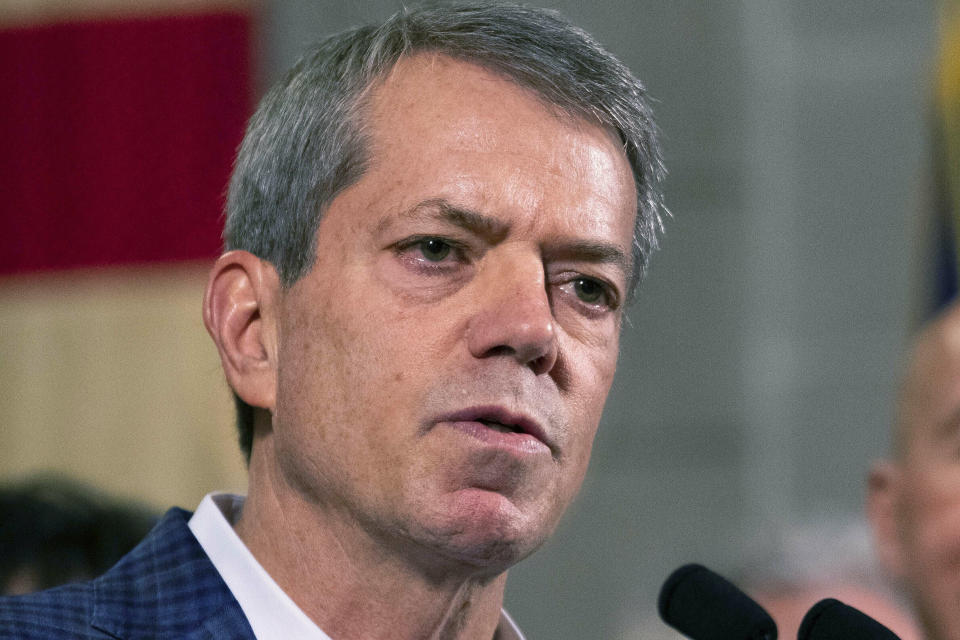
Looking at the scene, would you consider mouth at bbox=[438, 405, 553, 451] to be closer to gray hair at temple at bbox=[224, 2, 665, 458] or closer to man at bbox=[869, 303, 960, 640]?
gray hair at temple at bbox=[224, 2, 665, 458]

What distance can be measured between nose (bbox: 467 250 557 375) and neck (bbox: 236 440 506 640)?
13.3 inches

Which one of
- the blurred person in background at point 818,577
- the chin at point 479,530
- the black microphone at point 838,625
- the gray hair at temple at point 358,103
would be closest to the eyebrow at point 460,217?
the gray hair at temple at point 358,103

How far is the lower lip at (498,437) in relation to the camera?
1850mm

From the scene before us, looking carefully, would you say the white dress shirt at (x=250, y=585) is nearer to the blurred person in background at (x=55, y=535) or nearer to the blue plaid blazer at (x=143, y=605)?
the blue plaid blazer at (x=143, y=605)

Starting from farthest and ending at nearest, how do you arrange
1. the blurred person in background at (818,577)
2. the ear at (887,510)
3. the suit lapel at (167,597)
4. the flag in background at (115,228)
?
the flag in background at (115,228)
the blurred person in background at (818,577)
the ear at (887,510)
the suit lapel at (167,597)

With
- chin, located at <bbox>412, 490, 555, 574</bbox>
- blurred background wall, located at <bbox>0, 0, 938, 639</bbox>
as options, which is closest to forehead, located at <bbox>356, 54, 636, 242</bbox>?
chin, located at <bbox>412, 490, 555, 574</bbox>

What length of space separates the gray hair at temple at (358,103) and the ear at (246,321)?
4cm

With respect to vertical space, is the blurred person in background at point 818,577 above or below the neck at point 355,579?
below

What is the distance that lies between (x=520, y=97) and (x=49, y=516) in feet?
5.17

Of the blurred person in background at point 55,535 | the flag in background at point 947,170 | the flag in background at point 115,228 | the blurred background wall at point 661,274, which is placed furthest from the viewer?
the flag in background at point 115,228

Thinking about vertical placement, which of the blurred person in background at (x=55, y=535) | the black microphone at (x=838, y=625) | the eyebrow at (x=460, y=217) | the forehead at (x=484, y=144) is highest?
the forehead at (x=484, y=144)

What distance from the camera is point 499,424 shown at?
1888mm

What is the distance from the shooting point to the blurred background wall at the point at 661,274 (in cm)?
507

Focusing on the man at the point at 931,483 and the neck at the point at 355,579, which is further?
the man at the point at 931,483
